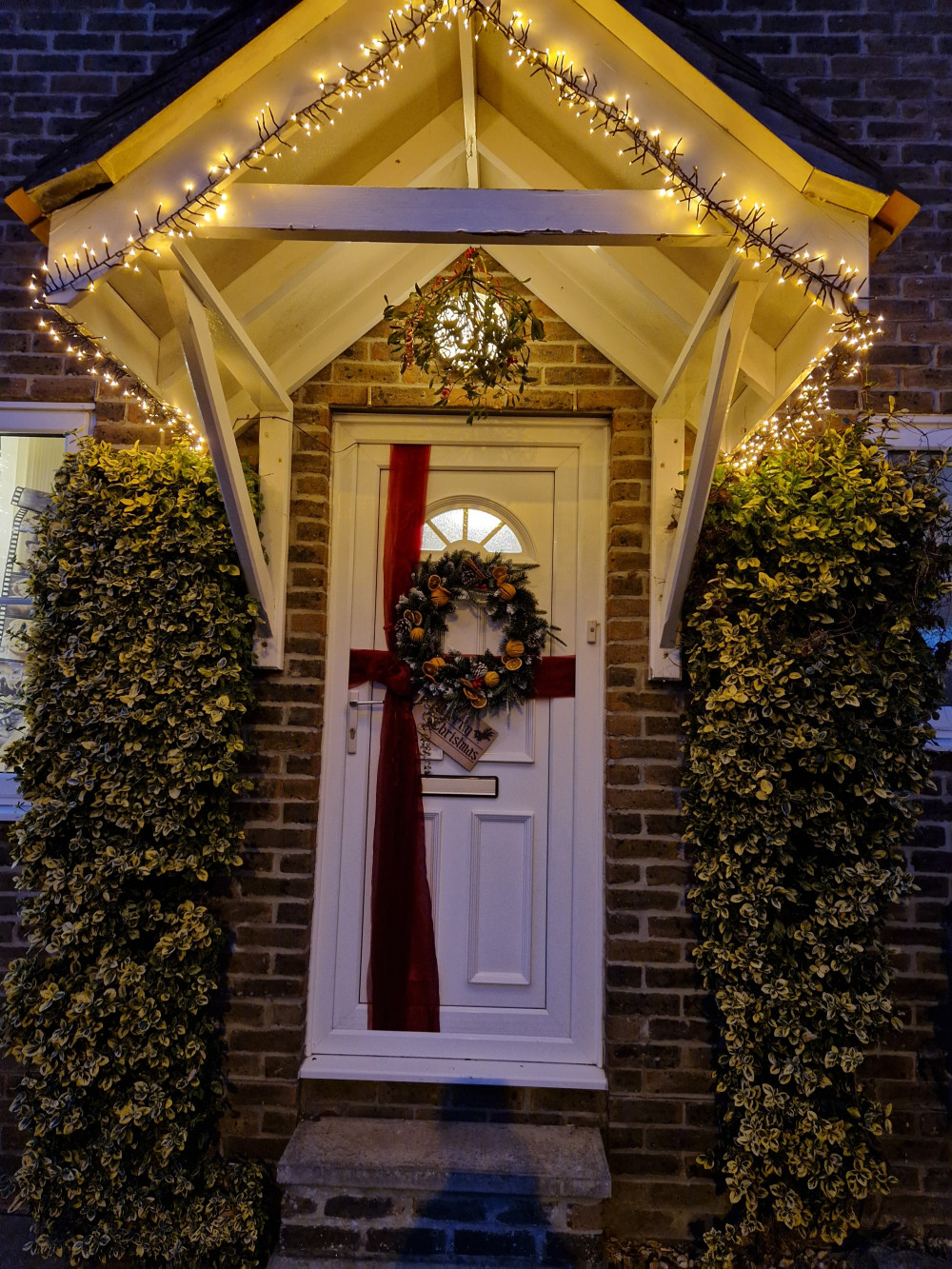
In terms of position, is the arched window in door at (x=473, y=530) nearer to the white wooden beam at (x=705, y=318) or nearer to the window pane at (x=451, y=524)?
the window pane at (x=451, y=524)

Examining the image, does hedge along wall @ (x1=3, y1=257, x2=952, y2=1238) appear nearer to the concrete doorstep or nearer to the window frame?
the concrete doorstep

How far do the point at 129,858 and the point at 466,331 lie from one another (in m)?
2.00

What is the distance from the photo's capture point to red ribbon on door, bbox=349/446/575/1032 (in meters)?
3.09

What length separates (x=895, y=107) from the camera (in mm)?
3281

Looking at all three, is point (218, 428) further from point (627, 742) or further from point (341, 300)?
point (627, 742)

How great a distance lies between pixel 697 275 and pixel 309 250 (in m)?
1.28

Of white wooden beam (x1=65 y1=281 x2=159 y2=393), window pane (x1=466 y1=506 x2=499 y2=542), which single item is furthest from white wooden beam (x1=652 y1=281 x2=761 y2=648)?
white wooden beam (x1=65 y1=281 x2=159 y2=393)

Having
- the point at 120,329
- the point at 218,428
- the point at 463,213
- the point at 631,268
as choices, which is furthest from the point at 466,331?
the point at 120,329

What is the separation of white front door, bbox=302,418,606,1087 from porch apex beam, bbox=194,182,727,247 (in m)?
1.03

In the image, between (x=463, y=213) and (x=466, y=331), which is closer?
(x=463, y=213)

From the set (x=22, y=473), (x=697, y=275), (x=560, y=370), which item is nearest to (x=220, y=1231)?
(x=22, y=473)

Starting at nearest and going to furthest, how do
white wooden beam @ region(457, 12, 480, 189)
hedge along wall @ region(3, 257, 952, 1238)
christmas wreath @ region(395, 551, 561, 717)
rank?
white wooden beam @ region(457, 12, 480, 189) < hedge along wall @ region(3, 257, 952, 1238) < christmas wreath @ region(395, 551, 561, 717)

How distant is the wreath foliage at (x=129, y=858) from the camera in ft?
8.52

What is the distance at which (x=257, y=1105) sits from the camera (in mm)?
A: 2951
